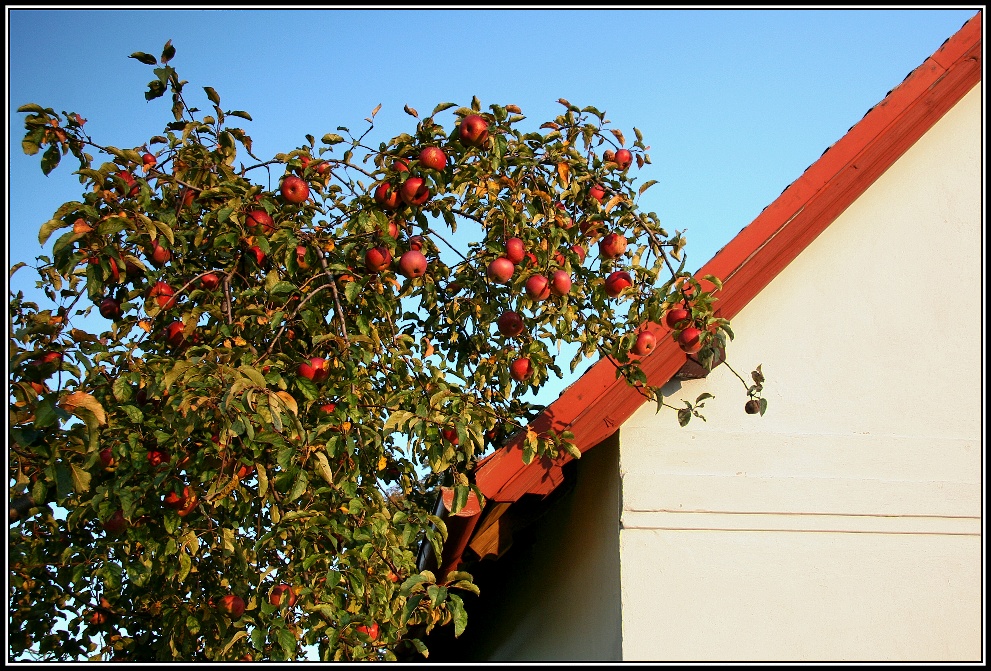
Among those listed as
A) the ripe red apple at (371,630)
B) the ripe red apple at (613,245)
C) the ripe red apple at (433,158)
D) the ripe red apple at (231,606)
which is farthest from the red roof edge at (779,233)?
the ripe red apple at (433,158)

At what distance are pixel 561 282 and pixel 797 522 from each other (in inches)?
58.0

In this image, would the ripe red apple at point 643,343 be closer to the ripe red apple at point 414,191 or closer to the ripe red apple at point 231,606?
the ripe red apple at point 414,191

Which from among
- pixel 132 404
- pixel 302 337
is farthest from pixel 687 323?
pixel 132 404

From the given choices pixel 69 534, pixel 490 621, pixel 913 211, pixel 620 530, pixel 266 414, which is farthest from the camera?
pixel 490 621

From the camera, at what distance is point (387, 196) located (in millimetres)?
3098

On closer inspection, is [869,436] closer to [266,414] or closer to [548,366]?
[548,366]

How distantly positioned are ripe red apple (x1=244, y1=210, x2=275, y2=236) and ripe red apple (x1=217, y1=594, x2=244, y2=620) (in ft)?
4.09

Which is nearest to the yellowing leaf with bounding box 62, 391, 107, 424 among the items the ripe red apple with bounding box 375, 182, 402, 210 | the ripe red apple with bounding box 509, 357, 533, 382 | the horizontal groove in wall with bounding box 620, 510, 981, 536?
the ripe red apple with bounding box 375, 182, 402, 210

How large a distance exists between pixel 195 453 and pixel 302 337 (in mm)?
591

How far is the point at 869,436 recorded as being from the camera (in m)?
3.73

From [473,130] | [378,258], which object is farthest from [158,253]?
[473,130]

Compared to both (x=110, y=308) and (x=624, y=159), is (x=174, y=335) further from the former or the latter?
(x=624, y=159)

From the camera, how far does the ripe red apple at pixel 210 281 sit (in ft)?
10.8

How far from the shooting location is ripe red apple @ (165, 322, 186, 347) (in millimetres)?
3160
